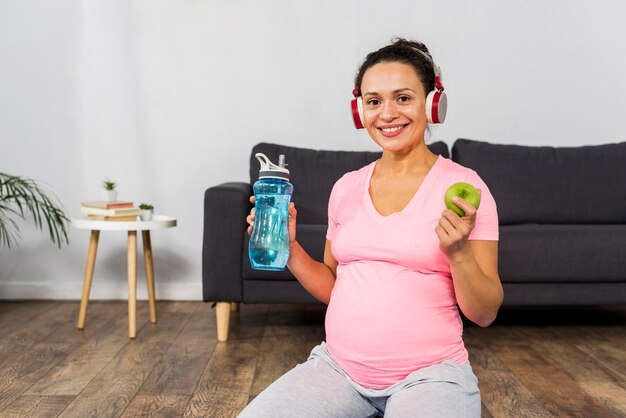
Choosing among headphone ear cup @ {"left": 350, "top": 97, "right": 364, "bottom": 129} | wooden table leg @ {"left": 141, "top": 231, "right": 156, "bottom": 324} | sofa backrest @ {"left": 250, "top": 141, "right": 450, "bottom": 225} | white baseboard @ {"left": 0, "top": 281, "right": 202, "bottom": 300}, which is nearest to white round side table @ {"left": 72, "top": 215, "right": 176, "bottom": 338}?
wooden table leg @ {"left": 141, "top": 231, "right": 156, "bottom": 324}

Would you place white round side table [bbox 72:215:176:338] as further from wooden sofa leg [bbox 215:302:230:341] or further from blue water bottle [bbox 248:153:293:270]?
blue water bottle [bbox 248:153:293:270]

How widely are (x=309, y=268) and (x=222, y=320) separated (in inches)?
57.6

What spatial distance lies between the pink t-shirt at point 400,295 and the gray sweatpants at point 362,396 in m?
0.02

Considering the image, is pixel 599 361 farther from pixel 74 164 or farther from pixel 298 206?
pixel 74 164

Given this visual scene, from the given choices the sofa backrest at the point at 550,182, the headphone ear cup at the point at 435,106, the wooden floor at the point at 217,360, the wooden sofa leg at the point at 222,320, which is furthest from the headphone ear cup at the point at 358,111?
the sofa backrest at the point at 550,182

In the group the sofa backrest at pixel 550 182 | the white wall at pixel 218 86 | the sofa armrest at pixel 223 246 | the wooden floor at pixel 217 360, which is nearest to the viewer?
the wooden floor at pixel 217 360

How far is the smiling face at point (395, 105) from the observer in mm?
1281

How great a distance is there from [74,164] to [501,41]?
235 cm

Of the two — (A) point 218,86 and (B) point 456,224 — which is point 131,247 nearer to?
(A) point 218,86

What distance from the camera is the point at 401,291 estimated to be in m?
1.19

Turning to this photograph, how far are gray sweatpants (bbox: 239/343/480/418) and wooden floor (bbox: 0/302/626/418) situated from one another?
761 mm

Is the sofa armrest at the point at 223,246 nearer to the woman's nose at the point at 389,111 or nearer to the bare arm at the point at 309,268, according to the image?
the bare arm at the point at 309,268

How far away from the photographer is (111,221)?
9.32 feet

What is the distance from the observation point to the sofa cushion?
277 centimetres
